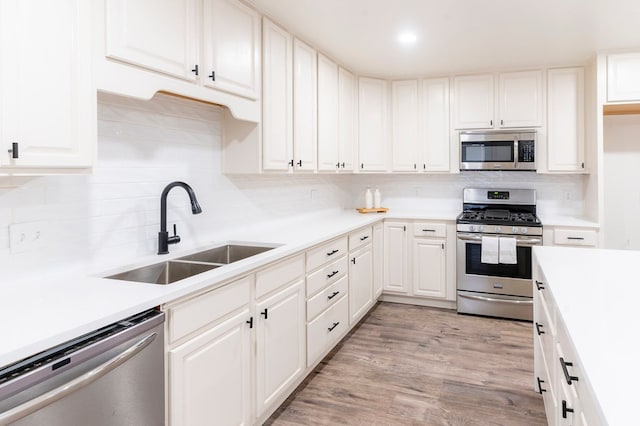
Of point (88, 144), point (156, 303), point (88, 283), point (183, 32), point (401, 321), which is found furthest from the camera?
point (401, 321)

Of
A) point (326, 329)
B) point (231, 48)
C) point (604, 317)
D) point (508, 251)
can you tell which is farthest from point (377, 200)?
point (604, 317)

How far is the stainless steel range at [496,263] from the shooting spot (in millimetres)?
3992

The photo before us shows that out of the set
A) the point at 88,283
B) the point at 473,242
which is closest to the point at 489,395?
the point at 473,242

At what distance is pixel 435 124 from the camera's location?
4.64m

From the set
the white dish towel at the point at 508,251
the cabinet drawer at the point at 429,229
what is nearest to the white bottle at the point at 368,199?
the cabinet drawer at the point at 429,229

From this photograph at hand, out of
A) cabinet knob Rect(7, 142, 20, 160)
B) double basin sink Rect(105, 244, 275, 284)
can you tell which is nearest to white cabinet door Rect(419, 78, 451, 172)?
double basin sink Rect(105, 244, 275, 284)

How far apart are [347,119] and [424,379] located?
2.58m

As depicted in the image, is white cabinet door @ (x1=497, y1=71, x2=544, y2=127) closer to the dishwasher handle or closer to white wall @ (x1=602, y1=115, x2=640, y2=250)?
white wall @ (x1=602, y1=115, x2=640, y2=250)

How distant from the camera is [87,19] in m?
1.58

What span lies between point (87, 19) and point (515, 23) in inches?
110

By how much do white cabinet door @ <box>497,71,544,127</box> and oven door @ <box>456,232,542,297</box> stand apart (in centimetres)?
120

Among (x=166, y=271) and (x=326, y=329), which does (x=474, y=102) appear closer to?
(x=326, y=329)

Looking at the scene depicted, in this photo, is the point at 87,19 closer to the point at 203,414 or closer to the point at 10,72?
the point at 10,72

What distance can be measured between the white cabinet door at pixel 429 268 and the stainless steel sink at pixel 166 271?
8.93 feet
